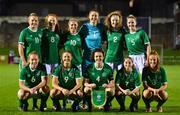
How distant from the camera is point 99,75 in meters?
11.5

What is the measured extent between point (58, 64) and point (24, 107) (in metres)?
1.22

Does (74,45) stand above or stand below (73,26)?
below

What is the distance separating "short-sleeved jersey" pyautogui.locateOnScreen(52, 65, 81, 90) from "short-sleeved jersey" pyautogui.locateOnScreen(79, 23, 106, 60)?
2.85 feet

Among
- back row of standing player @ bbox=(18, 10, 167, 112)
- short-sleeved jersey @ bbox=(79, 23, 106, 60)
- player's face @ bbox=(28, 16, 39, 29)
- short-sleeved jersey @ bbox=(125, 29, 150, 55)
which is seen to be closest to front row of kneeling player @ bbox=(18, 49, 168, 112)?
back row of standing player @ bbox=(18, 10, 167, 112)

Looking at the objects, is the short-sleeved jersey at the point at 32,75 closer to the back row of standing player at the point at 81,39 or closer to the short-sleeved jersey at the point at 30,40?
the back row of standing player at the point at 81,39

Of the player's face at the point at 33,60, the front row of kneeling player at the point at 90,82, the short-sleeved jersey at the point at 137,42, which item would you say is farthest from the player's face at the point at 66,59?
the short-sleeved jersey at the point at 137,42

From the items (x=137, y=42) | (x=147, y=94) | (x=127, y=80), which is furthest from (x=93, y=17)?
(x=147, y=94)

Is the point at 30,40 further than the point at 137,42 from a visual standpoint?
No

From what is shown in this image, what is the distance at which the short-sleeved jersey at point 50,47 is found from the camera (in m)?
11.9

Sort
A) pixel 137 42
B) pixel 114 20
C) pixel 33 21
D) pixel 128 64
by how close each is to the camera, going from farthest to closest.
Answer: pixel 137 42
pixel 114 20
pixel 33 21
pixel 128 64

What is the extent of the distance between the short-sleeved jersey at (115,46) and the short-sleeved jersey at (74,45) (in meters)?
0.63

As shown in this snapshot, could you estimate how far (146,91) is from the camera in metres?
11.4

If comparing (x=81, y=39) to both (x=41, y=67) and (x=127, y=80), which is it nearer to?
(x=41, y=67)

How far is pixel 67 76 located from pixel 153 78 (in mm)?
1654
